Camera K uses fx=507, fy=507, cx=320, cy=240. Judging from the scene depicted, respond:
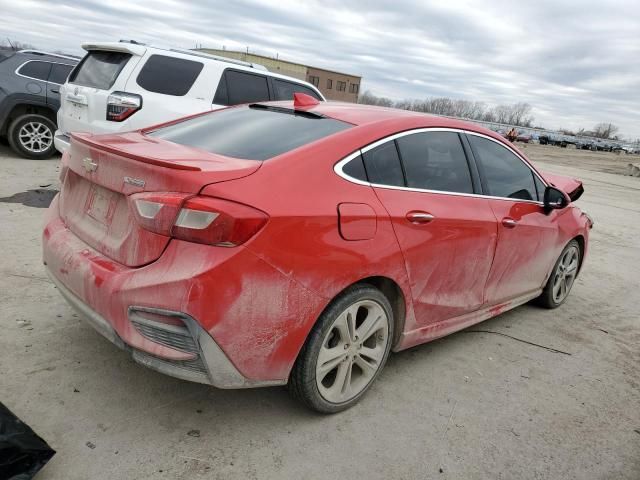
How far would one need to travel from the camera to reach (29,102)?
841cm

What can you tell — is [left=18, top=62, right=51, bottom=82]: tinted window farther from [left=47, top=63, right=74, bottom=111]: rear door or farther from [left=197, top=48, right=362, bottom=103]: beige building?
[left=197, top=48, right=362, bottom=103]: beige building

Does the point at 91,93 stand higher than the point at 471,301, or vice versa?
the point at 91,93

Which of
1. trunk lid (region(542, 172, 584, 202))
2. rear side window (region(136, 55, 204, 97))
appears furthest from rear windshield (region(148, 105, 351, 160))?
rear side window (region(136, 55, 204, 97))

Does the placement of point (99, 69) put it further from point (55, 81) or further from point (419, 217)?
point (419, 217)

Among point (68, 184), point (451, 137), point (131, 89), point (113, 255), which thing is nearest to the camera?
point (113, 255)

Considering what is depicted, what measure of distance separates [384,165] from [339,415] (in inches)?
54.3

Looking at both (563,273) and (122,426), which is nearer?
(122,426)

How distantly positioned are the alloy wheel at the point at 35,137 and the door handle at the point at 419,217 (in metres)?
8.06

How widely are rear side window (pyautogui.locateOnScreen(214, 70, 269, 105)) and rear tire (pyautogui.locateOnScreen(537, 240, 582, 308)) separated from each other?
4549 mm

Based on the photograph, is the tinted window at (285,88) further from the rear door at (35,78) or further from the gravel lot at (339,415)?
the gravel lot at (339,415)

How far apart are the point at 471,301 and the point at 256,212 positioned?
190 centimetres

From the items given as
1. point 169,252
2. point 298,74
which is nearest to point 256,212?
→ point 169,252

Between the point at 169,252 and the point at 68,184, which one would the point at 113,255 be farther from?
the point at 68,184

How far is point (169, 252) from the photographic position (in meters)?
2.14
